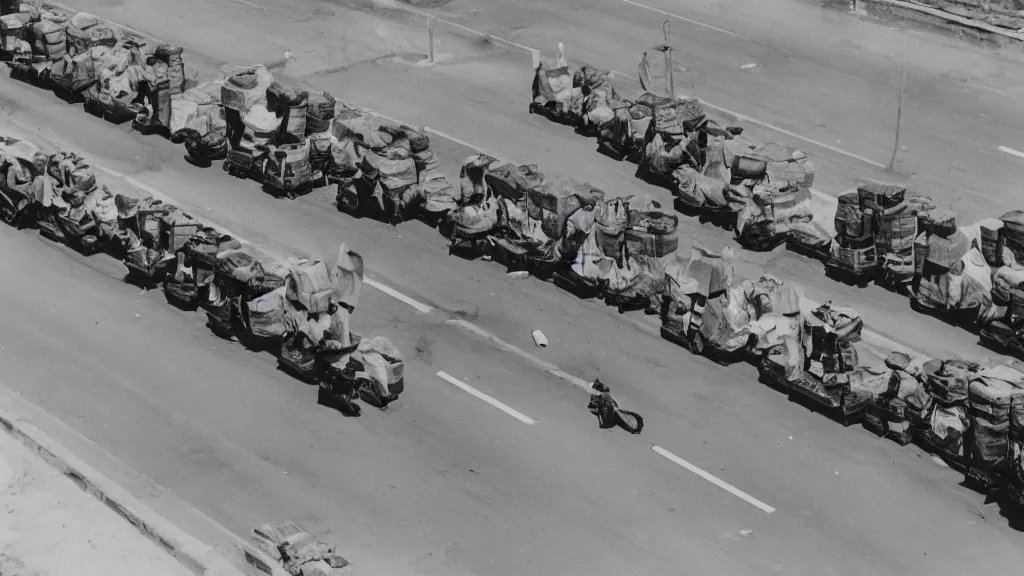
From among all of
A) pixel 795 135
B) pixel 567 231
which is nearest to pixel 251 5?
pixel 795 135

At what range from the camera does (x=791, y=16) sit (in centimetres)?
3256

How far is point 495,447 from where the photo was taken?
59.9ft

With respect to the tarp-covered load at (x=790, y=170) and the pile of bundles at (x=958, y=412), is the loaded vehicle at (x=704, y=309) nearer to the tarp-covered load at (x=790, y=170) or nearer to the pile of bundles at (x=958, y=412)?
the pile of bundles at (x=958, y=412)

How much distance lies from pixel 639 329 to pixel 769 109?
9088mm

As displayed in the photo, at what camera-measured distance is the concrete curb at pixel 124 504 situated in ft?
50.9

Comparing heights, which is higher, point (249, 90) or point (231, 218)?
point (249, 90)

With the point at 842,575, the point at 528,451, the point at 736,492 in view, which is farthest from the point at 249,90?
the point at 842,575

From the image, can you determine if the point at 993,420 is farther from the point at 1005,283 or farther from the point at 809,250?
the point at 809,250

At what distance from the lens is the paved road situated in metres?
16.8

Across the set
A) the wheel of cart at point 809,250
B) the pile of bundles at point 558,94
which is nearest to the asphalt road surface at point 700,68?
the pile of bundles at point 558,94

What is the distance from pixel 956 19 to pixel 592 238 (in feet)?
46.9

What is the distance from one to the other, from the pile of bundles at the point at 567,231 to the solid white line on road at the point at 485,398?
2.85 metres

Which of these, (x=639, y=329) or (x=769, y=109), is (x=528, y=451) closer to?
(x=639, y=329)

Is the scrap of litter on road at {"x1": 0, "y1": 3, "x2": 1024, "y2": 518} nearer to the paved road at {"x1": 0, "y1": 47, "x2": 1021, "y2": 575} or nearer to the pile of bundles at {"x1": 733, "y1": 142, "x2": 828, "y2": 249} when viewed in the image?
the pile of bundles at {"x1": 733, "y1": 142, "x2": 828, "y2": 249}
